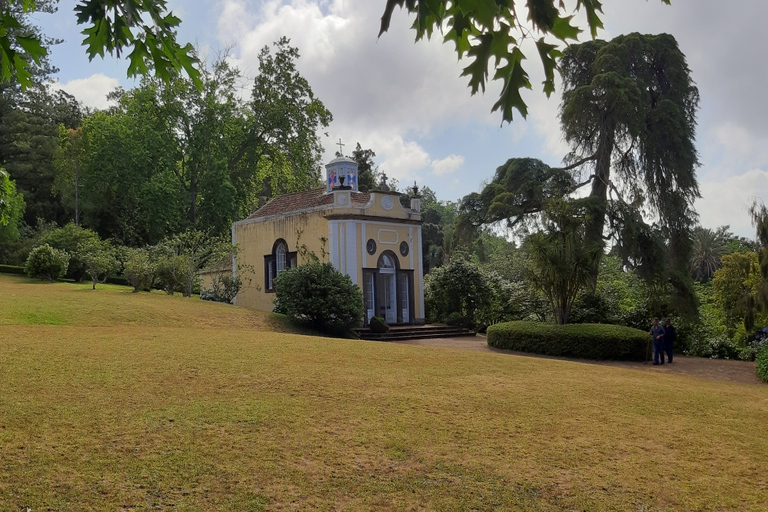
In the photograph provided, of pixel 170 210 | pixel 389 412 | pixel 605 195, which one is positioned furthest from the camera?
pixel 170 210

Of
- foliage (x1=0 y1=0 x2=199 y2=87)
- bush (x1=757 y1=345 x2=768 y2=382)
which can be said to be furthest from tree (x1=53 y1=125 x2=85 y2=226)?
foliage (x1=0 y1=0 x2=199 y2=87)

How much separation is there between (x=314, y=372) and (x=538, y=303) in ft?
54.3

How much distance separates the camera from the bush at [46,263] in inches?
1162

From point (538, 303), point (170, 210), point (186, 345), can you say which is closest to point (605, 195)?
point (538, 303)

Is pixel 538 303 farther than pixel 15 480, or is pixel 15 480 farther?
pixel 538 303

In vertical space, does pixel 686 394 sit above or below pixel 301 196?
below

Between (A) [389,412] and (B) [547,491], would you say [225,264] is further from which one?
(B) [547,491]

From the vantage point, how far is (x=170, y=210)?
3550 centimetres

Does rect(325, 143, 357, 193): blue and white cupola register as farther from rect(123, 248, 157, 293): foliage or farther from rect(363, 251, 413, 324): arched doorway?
rect(123, 248, 157, 293): foliage

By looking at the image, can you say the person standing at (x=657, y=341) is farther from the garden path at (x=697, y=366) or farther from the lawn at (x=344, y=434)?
the lawn at (x=344, y=434)

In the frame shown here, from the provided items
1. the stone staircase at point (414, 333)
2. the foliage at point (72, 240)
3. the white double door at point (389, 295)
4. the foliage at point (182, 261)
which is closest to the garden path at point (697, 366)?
the stone staircase at point (414, 333)

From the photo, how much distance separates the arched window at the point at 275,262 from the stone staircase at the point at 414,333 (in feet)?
15.3

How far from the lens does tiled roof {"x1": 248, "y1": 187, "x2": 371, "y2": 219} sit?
86.0 feet

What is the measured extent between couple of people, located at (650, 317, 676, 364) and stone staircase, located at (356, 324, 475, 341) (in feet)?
26.9
